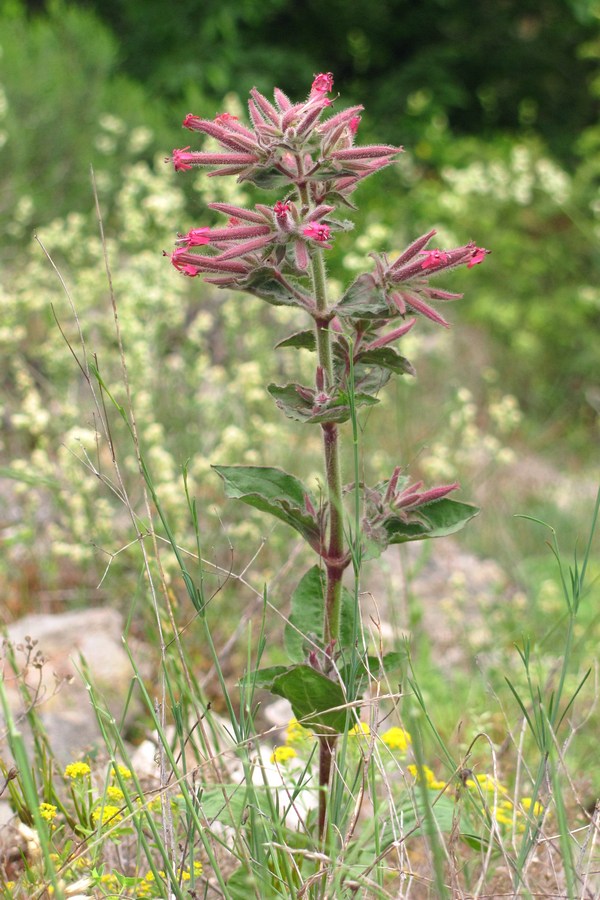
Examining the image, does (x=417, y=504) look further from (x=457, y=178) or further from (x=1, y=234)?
(x=457, y=178)

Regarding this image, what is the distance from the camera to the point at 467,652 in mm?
3055

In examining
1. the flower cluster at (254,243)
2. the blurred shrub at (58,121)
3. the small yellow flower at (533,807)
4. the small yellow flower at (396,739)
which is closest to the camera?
the small yellow flower at (533,807)

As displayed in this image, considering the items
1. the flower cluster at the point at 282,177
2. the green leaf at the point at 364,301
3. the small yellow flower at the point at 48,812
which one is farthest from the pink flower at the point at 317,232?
the small yellow flower at the point at 48,812

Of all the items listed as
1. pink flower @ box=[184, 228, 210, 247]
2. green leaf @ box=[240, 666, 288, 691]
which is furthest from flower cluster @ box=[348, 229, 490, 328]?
green leaf @ box=[240, 666, 288, 691]

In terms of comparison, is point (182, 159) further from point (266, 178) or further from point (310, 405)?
point (310, 405)

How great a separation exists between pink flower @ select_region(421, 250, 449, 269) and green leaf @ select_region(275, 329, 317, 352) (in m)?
0.21

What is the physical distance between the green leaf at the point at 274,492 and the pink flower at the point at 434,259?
1.24 feet

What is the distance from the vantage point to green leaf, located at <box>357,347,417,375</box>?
1.41 meters

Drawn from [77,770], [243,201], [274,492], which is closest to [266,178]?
[274,492]

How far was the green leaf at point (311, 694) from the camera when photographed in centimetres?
136

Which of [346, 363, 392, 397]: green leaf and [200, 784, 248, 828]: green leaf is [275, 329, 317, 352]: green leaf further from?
[200, 784, 248, 828]: green leaf

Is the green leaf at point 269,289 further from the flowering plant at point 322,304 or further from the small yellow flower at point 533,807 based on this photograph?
the small yellow flower at point 533,807

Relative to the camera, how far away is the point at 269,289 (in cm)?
140

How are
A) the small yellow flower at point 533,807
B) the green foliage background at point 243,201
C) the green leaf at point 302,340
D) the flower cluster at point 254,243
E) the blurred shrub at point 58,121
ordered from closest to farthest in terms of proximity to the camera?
the small yellow flower at point 533,807
the flower cluster at point 254,243
the green leaf at point 302,340
the green foliage background at point 243,201
the blurred shrub at point 58,121
